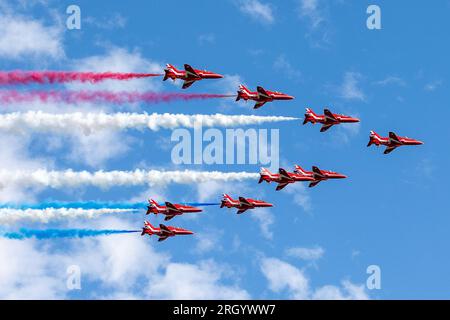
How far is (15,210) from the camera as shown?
199500 mm

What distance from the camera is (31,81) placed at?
199 meters
